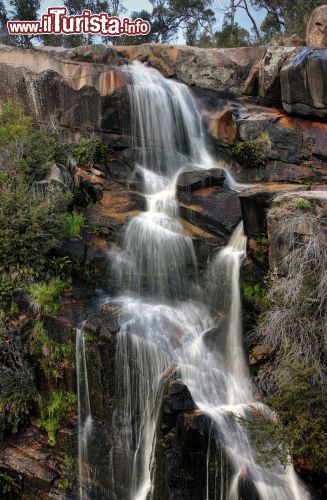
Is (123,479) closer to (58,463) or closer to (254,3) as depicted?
(58,463)

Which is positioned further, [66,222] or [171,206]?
[171,206]

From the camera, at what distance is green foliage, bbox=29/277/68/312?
8.83 meters

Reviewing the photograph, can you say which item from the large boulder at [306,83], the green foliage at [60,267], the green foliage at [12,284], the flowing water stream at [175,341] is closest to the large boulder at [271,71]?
the large boulder at [306,83]

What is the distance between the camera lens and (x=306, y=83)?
1431 cm

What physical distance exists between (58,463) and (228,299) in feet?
14.7

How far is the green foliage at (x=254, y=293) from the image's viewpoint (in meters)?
8.69

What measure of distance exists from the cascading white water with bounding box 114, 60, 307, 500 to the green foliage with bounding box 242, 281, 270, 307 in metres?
0.21

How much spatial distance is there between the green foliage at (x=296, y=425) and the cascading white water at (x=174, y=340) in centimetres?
34

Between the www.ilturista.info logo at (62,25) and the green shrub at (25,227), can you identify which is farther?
the www.ilturista.info logo at (62,25)

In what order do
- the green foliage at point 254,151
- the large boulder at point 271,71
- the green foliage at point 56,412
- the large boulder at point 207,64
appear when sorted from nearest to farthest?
1. the green foliage at point 56,412
2. the green foliage at point 254,151
3. the large boulder at point 271,71
4. the large boulder at point 207,64

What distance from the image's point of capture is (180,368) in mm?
7676

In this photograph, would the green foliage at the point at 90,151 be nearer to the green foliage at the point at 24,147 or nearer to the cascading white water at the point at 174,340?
the green foliage at the point at 24,147

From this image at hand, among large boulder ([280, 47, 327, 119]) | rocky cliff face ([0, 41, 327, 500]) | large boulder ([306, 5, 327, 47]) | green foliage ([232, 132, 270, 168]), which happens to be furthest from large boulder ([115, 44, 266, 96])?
green foliage ([232, 132, 270, 168])

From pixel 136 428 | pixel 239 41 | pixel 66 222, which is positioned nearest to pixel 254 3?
pixel 239 41
